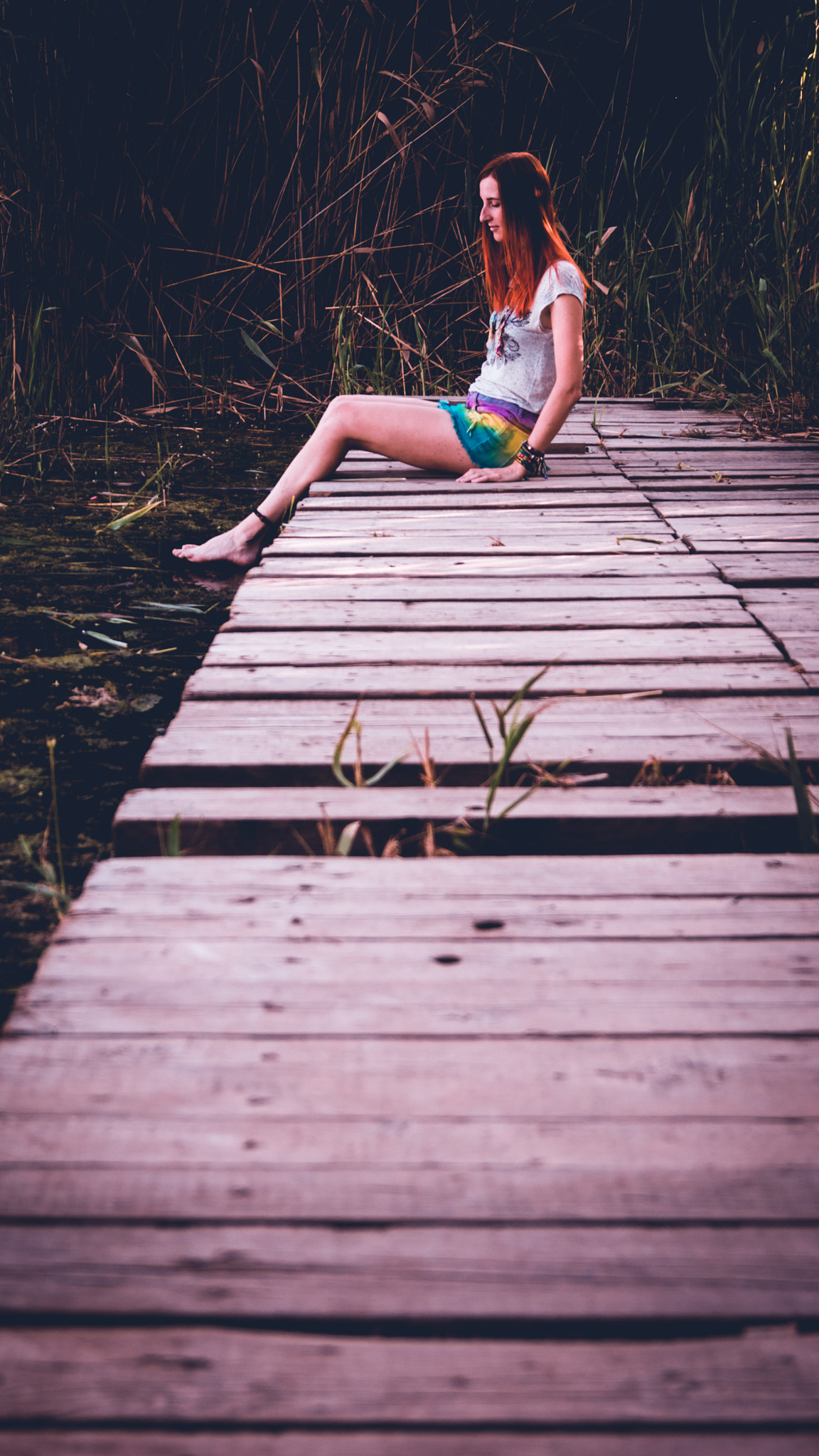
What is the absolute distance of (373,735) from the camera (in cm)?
124

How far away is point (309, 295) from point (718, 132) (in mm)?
1415

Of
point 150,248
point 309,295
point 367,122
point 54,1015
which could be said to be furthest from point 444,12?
point 54,1015

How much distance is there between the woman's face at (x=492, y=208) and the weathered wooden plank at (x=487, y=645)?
1322mm

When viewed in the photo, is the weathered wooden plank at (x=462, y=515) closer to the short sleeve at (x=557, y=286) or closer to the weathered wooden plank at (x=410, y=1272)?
the short sleeve at (x=557, y=286)

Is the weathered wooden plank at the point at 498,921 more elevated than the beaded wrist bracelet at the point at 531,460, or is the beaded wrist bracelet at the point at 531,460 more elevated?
the weathered wooden plank at the point at 498,921

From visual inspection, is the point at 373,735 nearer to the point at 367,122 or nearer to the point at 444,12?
the point at 367,122

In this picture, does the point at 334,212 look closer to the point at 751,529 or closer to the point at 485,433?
the point at 485,433

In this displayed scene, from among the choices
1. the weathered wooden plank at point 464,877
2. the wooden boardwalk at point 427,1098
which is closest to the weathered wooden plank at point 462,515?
the wooden boardwalk at point 427,1098

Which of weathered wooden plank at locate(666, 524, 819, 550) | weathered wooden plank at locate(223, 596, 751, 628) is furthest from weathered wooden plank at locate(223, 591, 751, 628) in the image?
weathered wooden plank at locate(666, 524, 819, 550)

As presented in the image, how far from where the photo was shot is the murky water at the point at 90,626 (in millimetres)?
1354

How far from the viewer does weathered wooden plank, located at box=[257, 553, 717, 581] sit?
188 cm

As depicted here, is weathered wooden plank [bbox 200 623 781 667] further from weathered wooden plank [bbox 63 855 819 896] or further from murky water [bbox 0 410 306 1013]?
weathered wooden plank [bbox 63 855 819 896]

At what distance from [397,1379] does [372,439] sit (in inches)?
89.9

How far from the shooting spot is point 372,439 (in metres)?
2.59
